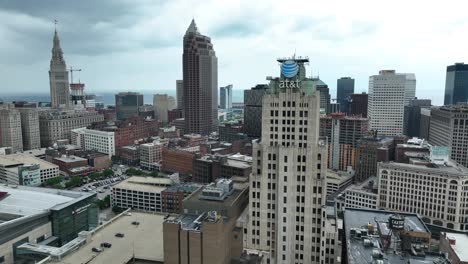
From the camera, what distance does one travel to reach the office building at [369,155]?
604 feet

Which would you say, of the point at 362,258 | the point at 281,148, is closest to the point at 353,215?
the point at 362,258

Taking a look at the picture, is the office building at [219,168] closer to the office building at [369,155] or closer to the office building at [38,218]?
the office building at [38,218]

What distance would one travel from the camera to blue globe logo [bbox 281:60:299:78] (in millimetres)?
77938

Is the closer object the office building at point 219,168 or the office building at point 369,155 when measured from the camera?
the office building at point 219,168

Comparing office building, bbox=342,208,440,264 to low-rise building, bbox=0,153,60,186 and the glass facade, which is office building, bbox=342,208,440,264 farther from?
low-rise building, bbox=0,153,60,186

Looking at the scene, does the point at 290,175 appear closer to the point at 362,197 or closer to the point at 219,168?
the point at 362,197

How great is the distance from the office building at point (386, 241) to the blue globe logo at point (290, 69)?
127 ft

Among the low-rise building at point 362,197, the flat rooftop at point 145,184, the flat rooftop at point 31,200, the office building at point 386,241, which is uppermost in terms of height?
the office building at point 386,241

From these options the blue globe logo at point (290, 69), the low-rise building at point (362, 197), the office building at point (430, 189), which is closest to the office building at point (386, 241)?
the blue globe logo at point (290, 69)

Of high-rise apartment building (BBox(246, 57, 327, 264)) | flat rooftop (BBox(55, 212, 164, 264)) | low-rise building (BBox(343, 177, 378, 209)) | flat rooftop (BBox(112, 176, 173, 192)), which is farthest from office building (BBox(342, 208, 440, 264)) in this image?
flat rooftop (BBox(112, 176, 173, 192))

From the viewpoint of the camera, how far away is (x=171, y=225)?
6794cm

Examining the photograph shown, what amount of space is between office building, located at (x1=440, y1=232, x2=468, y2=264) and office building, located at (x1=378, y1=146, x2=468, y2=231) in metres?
41.2

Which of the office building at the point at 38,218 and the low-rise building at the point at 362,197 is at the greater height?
the office building at the point at 38,218

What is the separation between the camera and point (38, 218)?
10231 cm
